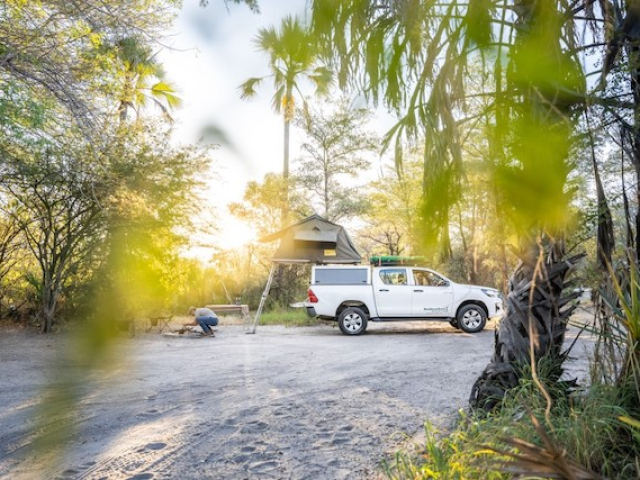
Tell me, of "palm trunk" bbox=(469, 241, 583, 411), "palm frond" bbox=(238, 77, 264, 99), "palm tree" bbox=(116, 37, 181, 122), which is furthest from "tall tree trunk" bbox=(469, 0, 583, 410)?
"palm tree" bbox=(116, 37, 181, 122)

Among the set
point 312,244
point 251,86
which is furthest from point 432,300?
point 251,86

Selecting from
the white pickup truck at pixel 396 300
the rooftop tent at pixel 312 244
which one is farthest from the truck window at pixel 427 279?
the rooftop tent at pixel 312 244

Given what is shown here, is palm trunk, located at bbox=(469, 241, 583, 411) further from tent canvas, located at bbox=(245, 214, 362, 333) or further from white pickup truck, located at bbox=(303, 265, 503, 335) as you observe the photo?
tent canvas, located at bbox=(245, 214, 362, 333)

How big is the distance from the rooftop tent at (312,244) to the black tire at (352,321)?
192 centimetres

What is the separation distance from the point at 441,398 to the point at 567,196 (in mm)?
3732

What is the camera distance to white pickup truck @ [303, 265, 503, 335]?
1061 cm

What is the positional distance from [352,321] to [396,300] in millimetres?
1217

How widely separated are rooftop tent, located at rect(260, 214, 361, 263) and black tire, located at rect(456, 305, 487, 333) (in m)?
3.10

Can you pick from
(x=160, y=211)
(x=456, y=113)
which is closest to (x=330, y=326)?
(x=160, y=211)

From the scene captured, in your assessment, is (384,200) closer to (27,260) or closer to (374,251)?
(374,251)

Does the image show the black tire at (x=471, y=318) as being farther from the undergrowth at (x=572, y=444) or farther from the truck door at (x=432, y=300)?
the undergrowth at (x=572, y=444)

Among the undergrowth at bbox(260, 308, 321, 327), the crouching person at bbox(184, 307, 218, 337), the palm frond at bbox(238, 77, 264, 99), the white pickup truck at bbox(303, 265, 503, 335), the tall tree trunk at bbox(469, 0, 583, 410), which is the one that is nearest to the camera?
the tall tree trunk at bbox(469, 0, 583, 410)

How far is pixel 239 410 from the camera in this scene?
4.03 metres

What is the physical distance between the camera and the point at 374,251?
23.5 m
